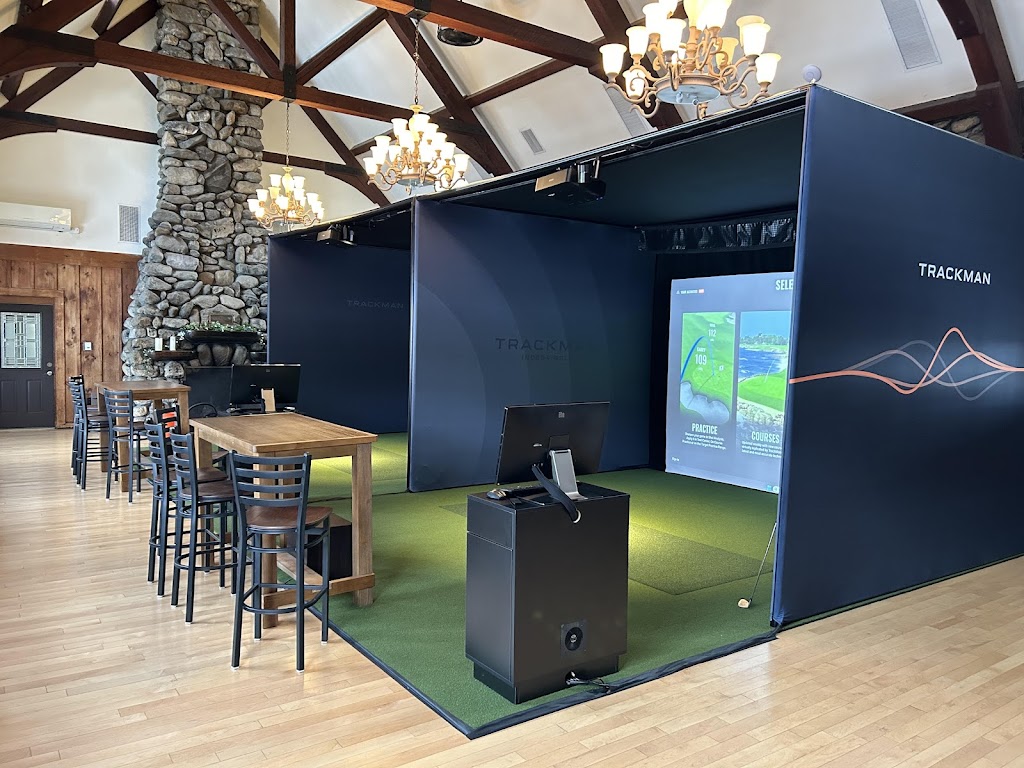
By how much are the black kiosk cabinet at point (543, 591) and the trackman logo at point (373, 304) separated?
25.9ft

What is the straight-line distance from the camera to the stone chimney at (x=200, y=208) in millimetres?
10852

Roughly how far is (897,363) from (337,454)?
10.5ft

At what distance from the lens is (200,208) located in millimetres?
11250

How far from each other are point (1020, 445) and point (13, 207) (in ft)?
40.5

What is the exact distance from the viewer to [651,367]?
8625mm

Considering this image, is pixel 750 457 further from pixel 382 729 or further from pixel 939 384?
pixel 382 729

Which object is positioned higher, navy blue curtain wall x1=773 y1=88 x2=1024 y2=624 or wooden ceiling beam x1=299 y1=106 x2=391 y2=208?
wooden ceiling beam x1=299 y1=106 x2=391 y2=208

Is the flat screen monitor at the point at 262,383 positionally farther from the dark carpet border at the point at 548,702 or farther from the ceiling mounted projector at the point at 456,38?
the ceiling mounted projector at the point at 456,38

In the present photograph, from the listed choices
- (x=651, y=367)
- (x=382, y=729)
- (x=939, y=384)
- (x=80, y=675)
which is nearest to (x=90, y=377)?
(x=651, y=367)

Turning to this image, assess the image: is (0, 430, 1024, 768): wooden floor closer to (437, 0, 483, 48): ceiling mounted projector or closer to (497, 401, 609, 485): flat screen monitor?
(497, 401, 609, 485): flat screen monitor

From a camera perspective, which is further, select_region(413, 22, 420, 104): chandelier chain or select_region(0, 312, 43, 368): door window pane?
select_region(0, 312, 43, 368): door window pane

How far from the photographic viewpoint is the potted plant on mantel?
1023cm

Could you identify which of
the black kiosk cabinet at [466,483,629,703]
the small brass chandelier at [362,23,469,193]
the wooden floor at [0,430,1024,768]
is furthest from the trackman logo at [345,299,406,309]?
the black kiosk cabinet at [466,483,629,703]

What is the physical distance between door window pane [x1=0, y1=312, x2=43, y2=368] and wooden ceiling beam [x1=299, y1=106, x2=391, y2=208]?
5.59m
